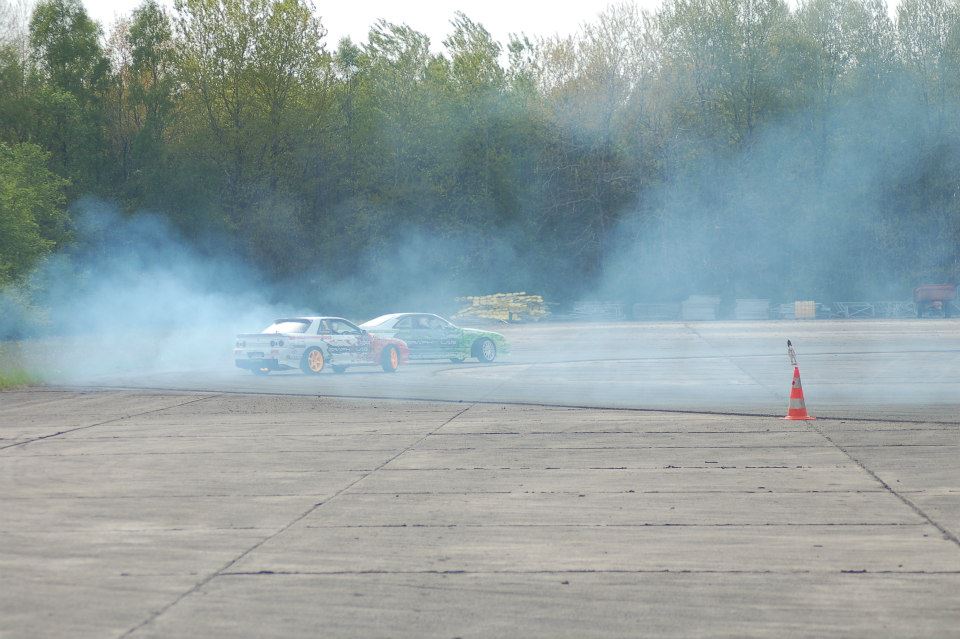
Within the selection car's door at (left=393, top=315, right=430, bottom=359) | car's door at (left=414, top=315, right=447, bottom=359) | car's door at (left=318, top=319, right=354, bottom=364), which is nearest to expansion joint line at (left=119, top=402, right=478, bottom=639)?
car's door at (left=318, top=319, right=354, bottom=364)

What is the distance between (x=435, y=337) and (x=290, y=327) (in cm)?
368

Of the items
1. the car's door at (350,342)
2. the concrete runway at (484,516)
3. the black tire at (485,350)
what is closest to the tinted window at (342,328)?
the car's door at (350,342)

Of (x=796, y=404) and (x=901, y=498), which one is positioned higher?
(x=796, y=404)

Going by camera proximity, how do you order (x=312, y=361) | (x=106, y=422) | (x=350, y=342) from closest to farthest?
(x=106, y=422) < (x=312, y=361) < (x=350, y=342)

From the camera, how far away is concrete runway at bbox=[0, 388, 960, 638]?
5.09m

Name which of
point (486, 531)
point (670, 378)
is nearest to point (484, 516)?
point (486, 531)

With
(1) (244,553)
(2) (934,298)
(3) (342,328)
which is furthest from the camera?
(2) (934,298)

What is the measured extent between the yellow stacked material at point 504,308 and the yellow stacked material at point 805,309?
37.9ft

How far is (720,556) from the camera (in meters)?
6.20

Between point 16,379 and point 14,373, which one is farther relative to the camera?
point 14,373

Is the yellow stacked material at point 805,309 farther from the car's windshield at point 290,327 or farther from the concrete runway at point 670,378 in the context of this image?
the car's windshield at point 290,327

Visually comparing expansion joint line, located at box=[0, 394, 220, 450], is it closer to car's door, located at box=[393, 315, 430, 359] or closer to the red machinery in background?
car's door, located at box=[393, 315, 430, 359]

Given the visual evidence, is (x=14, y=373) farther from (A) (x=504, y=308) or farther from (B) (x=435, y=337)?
(A) (x=504, y=308)

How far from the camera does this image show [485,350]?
82.6 ft
